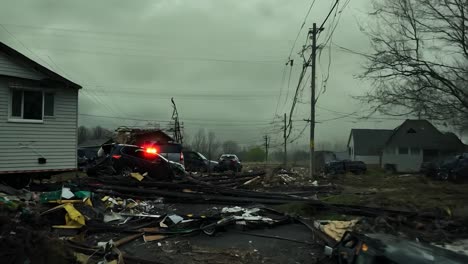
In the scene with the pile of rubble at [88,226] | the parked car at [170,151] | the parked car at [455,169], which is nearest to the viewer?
the pile of rubble at [88,226]

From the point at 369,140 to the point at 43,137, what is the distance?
205 ft

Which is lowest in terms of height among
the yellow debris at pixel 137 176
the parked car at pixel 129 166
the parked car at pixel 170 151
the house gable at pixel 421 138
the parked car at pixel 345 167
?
the parked car at pixel 345 167

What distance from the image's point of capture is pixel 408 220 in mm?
10852

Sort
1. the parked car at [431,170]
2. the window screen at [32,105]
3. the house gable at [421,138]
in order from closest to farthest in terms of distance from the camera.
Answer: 1. the window screen at [32,105]
2. the parked car at [431,170]
3. the house gable at [421,138]

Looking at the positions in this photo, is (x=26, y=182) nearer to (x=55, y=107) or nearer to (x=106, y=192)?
(x=55, y=107)

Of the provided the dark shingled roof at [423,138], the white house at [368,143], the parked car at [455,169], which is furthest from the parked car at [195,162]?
the white house at [368,143]

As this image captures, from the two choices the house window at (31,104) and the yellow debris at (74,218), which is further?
the house window at (31,104)

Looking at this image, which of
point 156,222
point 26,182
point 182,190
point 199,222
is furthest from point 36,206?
point 26,182

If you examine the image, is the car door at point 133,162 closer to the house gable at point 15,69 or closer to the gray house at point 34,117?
the gray house at point 34,117

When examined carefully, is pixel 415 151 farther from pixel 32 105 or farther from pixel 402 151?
pixel 32 105

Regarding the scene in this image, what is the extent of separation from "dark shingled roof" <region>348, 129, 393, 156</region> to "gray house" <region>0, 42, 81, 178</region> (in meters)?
A: 58.5

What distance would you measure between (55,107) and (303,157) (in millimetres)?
78742

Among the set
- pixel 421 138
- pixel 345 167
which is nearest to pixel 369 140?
pixel 421 138

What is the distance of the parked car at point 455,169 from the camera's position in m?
26.8
